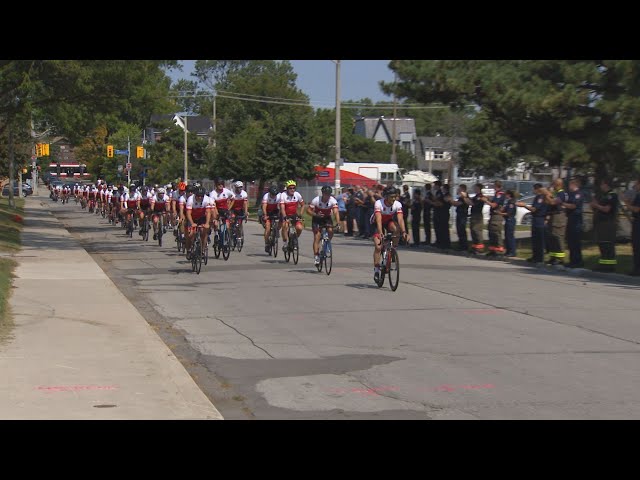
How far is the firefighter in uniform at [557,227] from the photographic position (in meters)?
23.3

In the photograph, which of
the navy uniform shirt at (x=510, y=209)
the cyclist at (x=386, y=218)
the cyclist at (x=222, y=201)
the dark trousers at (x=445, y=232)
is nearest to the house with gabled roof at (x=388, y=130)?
the dark trousers at (x=445, y=232)

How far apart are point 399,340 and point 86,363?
397 centimetres

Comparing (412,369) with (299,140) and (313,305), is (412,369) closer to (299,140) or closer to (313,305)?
(313,305)

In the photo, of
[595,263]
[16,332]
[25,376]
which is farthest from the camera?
[595,263]

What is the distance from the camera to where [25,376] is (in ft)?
30.8

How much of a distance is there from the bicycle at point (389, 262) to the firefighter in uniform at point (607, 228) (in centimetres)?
649

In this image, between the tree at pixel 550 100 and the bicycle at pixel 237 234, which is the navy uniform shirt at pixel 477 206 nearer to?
the tree at pixel 550 100

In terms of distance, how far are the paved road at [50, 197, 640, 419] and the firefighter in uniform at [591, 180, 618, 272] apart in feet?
4.45

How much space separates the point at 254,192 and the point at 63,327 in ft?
239

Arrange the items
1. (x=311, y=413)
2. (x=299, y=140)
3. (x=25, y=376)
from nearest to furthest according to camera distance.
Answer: (x=311, y=413) → (x=25, y=376) → (x=299, y=140)

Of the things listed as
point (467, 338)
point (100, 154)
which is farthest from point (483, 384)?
point (100, 154)

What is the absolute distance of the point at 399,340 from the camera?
1213cm

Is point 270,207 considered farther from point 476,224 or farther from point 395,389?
point 395,389
